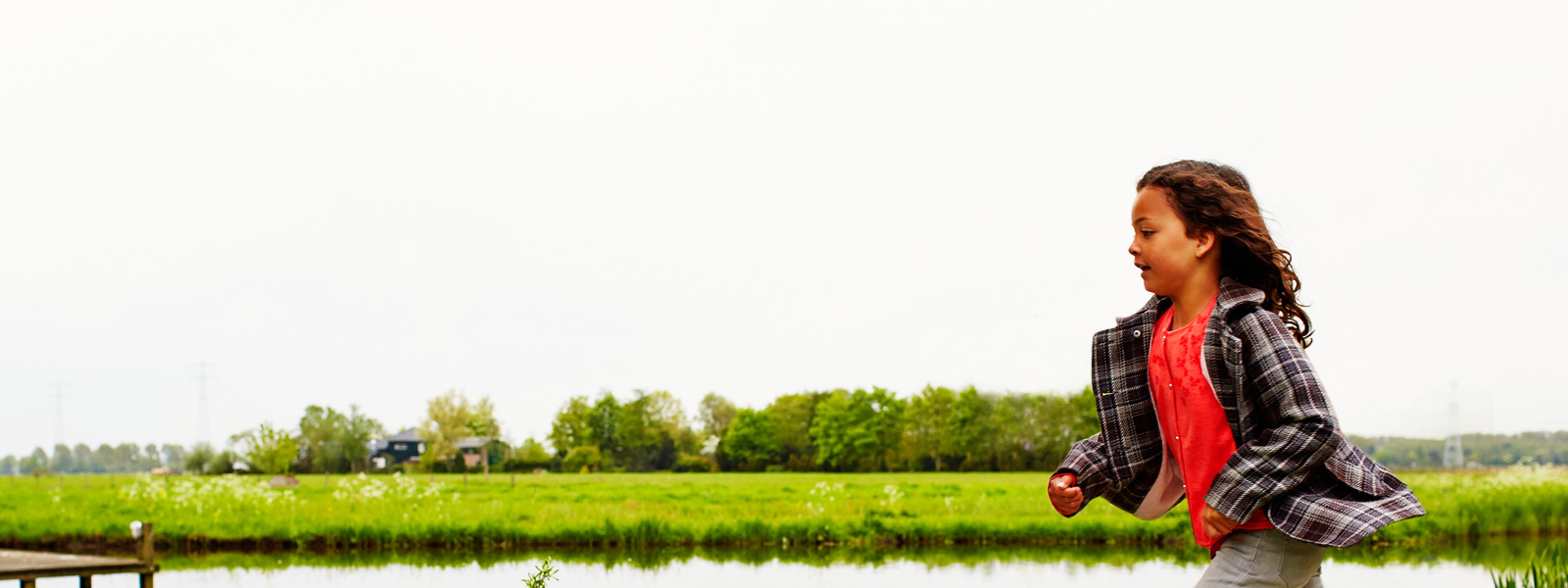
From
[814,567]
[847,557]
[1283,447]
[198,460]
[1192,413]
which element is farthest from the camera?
[198,460]

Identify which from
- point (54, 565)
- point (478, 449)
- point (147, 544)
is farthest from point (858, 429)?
point (54, 565)

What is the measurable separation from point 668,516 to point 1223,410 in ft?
53.6

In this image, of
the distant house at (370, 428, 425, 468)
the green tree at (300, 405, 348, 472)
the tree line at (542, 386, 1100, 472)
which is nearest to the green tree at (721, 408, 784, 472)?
the tree line at (542, 386, 1100, 472)

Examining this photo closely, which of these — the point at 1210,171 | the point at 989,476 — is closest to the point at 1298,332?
the point at 1210,171

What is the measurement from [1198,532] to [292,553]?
17610 mm

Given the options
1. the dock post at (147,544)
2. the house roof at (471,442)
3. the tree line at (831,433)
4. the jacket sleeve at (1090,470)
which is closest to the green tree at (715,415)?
the tree line at (831,433)

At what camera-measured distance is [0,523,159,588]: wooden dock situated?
9.91 m

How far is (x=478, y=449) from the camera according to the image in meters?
31.4

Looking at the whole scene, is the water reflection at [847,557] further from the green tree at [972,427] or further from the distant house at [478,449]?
the distant house at [478,449]

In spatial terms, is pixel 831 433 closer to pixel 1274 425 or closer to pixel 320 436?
pixel 320 436

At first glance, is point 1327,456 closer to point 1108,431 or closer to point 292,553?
point 1108,431

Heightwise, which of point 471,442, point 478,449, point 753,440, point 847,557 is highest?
point 471,442

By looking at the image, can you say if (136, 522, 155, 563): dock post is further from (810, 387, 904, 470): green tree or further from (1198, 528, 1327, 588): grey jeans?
(810, 387, 904, 470): green tree

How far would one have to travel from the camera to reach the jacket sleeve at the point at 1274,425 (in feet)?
5.54
